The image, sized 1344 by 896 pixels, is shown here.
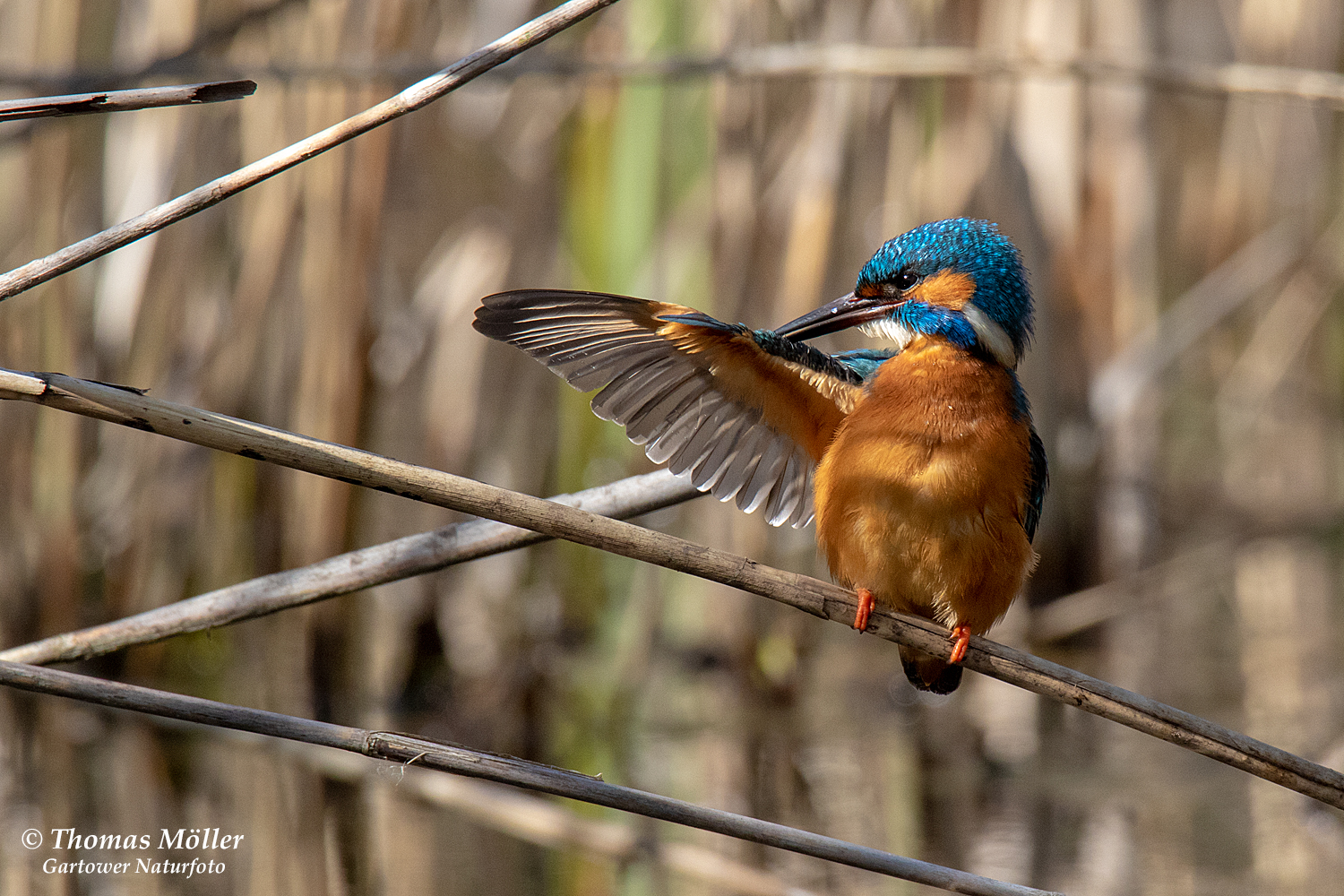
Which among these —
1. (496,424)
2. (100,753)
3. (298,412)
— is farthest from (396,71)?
(100,753)

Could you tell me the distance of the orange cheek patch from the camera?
241cm

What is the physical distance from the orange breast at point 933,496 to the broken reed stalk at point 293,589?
0.50 meters

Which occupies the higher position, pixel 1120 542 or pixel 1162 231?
pixel 1162 231

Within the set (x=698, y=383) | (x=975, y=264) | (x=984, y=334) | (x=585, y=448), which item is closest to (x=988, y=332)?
(x=984, y=334)

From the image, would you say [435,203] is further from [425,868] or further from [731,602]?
[425,868]

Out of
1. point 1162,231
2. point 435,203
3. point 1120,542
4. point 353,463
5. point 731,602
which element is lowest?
point 353,463

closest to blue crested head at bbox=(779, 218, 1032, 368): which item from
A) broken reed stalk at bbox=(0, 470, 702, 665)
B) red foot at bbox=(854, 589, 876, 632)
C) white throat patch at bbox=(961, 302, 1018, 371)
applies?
white throat patch at bbox=(961, 302, 1018, 371)

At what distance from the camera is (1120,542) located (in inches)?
183

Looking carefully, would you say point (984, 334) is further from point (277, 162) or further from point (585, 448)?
point (585, 448)

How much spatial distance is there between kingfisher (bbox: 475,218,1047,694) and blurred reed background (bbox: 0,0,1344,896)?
81cm

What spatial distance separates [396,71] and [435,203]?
8.63 ft

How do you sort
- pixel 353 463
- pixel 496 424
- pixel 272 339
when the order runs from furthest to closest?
pixel 496 424 < pixel 272 339 < pixel 353 463

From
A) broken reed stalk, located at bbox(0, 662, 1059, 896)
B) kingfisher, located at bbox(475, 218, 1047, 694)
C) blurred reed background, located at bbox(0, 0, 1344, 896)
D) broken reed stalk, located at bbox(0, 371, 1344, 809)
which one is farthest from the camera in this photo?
blurred reed background, located at bbox(0, 0, 1344, 896)

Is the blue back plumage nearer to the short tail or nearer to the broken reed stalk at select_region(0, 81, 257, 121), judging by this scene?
the short tail
